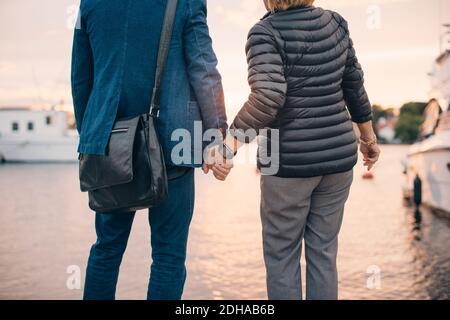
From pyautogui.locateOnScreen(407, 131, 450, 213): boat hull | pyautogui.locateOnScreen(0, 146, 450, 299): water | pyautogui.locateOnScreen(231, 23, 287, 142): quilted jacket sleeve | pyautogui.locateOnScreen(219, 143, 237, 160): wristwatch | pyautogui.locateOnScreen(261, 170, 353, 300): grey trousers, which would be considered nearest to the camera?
pyautogui.locateOnScreen(231, 23, 287, 142): quilted jacket sleeve

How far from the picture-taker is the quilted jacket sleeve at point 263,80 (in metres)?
2.38

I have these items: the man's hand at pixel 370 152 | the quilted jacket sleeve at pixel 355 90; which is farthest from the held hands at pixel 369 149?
the quilted jacket sleeve at pixel 355 90

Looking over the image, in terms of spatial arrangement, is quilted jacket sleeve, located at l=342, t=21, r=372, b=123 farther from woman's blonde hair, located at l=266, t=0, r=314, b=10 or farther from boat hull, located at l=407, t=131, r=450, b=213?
boat hull, located at l=407, t=131, r=450, b=213

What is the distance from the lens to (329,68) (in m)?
2.54

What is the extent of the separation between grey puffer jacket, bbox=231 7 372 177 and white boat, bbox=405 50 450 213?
18.3 ft

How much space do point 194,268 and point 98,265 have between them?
2.57 m

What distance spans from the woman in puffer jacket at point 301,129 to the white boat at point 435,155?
551cm

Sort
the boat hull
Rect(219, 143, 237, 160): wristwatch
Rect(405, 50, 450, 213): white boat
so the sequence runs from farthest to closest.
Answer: Rect(405, 50, 450, 213): white boat, the boat hull, Rect(219, 143, 237, 160): wristwatch

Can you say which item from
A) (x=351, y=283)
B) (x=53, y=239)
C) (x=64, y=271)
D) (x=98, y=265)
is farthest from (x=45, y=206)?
(x=98, y=265)

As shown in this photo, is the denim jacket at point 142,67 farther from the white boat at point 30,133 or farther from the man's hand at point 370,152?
the white boat at point 30,133

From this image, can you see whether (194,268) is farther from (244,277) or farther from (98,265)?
(98,265)

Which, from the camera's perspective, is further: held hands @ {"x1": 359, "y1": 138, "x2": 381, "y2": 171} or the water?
the water

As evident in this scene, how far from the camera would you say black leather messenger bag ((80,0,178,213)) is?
2.39 metres

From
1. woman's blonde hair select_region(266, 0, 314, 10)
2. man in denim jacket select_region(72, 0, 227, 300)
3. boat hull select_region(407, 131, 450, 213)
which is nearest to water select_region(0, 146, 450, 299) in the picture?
boat hull select_region(407, 131, 450, 213)
